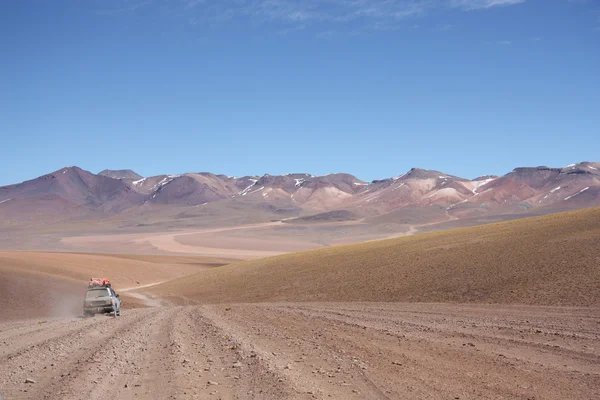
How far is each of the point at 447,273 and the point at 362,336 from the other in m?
20.3

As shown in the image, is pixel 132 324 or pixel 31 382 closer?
pixel 31 382

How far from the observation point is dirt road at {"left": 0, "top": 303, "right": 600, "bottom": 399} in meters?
10.4

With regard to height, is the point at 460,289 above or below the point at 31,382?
below

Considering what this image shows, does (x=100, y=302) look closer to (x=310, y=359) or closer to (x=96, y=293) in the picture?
(x=96, y=293)

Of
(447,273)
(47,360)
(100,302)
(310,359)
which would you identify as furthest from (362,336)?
(447,273)

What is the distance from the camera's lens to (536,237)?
40.8 meters

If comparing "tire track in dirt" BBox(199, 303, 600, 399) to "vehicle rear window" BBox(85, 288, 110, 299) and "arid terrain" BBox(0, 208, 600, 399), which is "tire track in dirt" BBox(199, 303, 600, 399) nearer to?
"arid terrain" BBox(0, 208, 600, 399)

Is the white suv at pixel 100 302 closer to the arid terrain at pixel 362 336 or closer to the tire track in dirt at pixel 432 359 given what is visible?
the arid terrain at pixel 362 336

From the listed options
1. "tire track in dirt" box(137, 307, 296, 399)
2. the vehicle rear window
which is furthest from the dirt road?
the vehicle rear window

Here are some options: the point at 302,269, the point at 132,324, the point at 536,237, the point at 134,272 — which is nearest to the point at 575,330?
the point at 132,324

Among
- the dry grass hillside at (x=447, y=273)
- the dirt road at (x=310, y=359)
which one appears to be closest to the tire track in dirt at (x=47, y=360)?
the dirt road at (x=310, y=359)

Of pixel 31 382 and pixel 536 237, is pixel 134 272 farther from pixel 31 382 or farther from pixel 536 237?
pixel 31 382

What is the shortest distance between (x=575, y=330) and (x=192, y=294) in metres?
31.1

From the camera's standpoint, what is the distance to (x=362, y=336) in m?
17.1
